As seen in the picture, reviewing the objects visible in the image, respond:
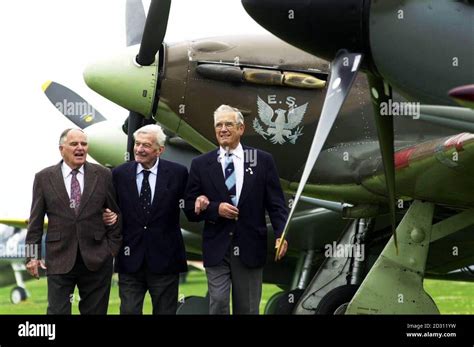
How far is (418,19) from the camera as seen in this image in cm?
842

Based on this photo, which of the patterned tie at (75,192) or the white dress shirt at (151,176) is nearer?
the patterned tie at (75,192)

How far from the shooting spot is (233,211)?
8102 mm

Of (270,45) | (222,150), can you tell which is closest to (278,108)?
(270,45)

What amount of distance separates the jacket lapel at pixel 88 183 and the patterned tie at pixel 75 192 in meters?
0.03

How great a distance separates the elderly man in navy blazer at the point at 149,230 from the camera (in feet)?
27.1

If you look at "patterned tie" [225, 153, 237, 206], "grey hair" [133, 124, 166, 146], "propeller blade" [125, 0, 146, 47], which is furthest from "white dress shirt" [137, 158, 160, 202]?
"propeller blade" [125, 0, 146, 47]

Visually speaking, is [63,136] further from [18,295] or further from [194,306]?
[18,295]

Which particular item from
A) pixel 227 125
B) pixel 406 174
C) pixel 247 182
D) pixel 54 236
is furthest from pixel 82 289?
pixel 406 174

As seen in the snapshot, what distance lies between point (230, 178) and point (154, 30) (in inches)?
147

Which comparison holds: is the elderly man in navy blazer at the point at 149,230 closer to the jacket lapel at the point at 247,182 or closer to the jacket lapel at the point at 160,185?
the jacket lapel at the point at 160,185

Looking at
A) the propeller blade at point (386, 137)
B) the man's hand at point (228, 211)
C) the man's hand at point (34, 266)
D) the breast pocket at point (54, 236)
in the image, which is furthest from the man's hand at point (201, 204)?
the propeller blade at point (386, 137)

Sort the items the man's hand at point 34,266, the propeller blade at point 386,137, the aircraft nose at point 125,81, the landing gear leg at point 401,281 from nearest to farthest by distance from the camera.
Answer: the man's hand at point 34,266 < the propeller blade at point 386,137 < the landing gear leg at point 401,281 < the aircraft nose at point 125,81

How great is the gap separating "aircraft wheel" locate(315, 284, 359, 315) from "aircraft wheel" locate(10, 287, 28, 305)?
78.6 ft
